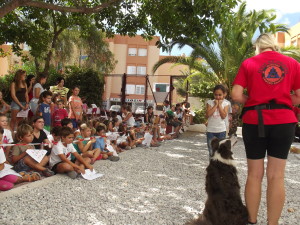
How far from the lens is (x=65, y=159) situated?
209 inches

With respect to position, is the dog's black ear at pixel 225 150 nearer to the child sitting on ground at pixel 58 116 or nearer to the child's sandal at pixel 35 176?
the child's sandal at pixel 35 176

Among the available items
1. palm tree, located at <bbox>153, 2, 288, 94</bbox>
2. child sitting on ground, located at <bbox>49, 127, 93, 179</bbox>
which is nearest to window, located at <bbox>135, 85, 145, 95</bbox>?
palm tree, located at <bbox>153, 2, 288, 94</bbox>

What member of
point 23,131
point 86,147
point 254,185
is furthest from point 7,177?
point 254,185

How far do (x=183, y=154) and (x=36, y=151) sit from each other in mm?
4674

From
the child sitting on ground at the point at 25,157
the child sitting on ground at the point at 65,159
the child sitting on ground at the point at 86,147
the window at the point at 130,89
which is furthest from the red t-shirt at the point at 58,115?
the window at the point at 130,89

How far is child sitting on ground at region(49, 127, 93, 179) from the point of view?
17.3 ft

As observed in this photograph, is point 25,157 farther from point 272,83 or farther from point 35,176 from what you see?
point 272,83

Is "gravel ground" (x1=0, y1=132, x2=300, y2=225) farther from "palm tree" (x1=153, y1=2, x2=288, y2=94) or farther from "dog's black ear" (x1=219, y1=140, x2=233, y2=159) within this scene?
"palm tree" (x1=153, y1=2, x2=288, y2=94)

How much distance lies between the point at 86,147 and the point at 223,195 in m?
3.92

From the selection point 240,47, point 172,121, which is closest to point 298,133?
point 240,47

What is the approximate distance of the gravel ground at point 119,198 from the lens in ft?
11.7

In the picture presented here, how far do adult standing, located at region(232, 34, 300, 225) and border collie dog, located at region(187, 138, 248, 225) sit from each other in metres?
0.19

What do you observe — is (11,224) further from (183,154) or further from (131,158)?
(183,154)

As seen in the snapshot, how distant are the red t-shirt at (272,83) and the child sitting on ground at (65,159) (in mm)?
3293
